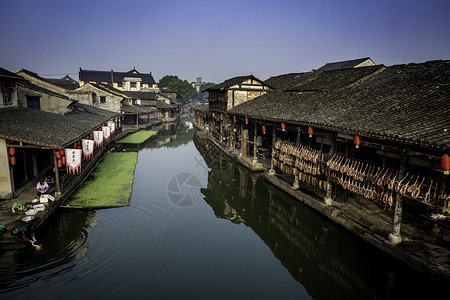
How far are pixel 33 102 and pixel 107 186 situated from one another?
11.7 meters

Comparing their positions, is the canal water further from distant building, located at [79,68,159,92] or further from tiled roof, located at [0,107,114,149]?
distant building, located at [79,68,159,92]

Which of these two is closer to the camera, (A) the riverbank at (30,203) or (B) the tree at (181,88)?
(A) the riverbank at (30,203)

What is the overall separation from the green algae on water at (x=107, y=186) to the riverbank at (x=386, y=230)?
10603mm

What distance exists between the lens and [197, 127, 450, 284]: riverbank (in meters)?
9.18

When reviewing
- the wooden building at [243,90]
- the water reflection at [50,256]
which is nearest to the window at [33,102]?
the water reflection at [50,256]

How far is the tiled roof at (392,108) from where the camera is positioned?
953 centimetres

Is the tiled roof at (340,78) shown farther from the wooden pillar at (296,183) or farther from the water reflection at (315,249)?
the water reflection at (315,249)

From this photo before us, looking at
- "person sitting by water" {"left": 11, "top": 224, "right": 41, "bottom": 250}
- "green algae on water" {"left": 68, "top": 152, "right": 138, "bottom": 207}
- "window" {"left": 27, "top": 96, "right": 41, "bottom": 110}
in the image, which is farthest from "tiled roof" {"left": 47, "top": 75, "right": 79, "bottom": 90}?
"person sitting by water" {"left": 11, "top": 224, "right": 41, "bottom": 250}

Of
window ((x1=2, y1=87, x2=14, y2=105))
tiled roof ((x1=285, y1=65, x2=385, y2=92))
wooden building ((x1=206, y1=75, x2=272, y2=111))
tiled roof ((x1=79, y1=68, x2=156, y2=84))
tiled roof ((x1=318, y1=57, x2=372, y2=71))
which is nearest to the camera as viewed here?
window ((x1=2, y1=87, x2=14, y2=105))

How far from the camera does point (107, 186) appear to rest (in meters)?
17.7

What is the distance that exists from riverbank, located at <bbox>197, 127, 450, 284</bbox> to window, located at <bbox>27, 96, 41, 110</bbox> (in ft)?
70.9

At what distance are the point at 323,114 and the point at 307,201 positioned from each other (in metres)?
5.05

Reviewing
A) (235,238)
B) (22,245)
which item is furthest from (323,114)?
(22,245)

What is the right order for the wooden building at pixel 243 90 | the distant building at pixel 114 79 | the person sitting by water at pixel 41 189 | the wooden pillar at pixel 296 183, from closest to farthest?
the person sitting by water at pixel 41 189 → the wooden pillar at pixel 296 183 → the wooden building at pixel 243 90 → the distant building at pixel 114 79
